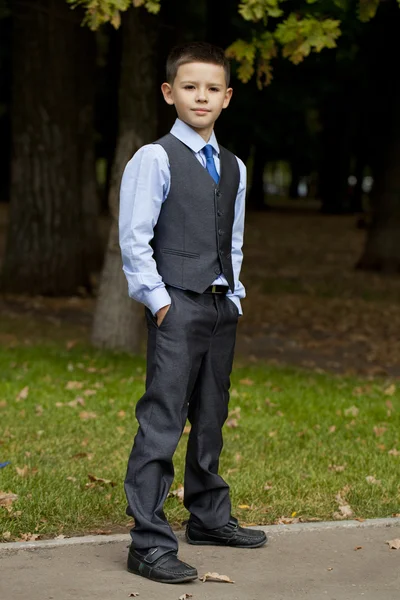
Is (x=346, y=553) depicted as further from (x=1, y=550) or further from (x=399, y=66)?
(x=399, y=66)

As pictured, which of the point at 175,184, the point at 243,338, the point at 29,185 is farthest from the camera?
the point at 29,185

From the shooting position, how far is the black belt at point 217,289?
184 inches

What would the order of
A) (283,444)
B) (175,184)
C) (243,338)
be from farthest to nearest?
(243,338) → (283,444) → (175,184)

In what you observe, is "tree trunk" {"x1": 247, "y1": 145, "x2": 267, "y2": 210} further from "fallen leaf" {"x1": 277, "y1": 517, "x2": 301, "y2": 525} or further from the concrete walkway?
the concrete walkway

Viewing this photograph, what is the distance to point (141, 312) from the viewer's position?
11.3 m

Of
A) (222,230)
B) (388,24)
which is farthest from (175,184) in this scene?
(388,24)

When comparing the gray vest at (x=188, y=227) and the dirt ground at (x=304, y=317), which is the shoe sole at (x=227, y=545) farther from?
the dirt ground at (x=304, y=317)

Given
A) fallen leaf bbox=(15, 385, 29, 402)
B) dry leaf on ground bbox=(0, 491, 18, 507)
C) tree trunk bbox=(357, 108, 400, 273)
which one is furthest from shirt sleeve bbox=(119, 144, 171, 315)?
tree trunk bbox=(357, 108, 400, 273)

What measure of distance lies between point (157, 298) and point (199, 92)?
85cm

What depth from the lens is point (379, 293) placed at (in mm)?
17547

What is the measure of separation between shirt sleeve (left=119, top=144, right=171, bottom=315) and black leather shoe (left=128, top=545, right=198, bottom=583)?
0.95 metres

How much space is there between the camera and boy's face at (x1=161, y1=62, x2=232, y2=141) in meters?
4.63

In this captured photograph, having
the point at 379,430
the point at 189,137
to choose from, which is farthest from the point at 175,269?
the point at 379,430

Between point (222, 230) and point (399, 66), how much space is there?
16011 millimetres
